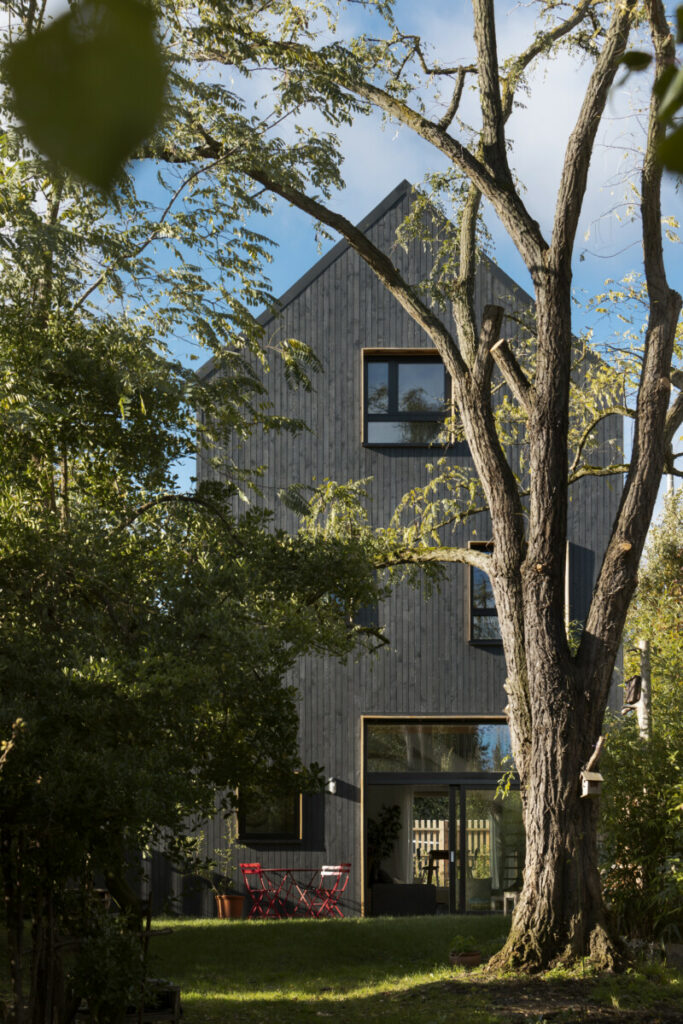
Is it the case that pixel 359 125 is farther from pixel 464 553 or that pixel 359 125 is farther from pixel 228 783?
pixel 228 783

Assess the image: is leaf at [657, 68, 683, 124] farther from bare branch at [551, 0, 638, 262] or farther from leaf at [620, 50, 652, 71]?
bare branch at [551, 0, 638, 262]

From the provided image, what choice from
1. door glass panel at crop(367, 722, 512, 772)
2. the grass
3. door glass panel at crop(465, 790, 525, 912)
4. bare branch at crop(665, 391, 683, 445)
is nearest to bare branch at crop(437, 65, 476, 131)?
bare branch at crop(665, 391, 683, 445)

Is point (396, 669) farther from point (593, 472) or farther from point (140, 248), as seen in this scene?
point (140, 248)

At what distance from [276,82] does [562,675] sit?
5949 mm

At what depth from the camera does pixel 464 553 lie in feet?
35.8

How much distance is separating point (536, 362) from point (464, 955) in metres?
5.52

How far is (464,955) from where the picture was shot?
34.3 feet

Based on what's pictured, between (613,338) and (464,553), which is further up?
(613,338)

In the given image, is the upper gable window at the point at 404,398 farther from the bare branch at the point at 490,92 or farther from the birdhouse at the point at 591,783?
the birdhouse at the point at 591,783

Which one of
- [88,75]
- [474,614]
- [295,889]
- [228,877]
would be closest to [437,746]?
[474,614]

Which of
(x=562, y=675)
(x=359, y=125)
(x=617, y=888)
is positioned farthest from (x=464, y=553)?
(x=359, y=125)

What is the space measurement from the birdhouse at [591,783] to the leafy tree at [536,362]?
216mm

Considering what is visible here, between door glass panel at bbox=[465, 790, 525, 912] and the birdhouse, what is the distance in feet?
27.8

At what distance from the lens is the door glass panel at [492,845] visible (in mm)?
17219
